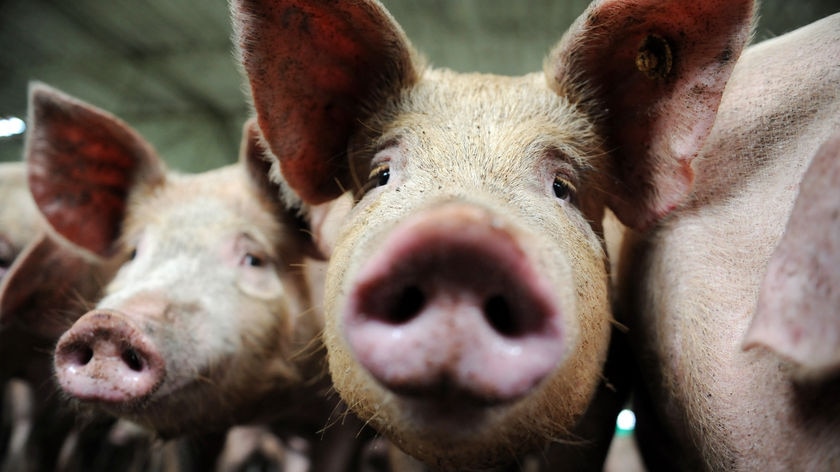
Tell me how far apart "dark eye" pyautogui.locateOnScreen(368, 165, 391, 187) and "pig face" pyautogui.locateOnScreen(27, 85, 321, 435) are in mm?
534

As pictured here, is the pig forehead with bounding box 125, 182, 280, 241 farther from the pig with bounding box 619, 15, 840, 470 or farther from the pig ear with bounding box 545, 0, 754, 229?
the pig with bounding box 619, 15, 840, 470

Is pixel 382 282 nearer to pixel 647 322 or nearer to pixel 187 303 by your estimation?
pixel 647 322

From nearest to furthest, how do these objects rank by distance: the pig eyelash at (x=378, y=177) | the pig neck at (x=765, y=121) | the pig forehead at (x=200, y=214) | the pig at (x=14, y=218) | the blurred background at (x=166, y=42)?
the pig neck at (x=765, y=121) < the pig eyelash at (x=378, y=177) < the pig forehead at (x=200, y=214) < the pig at (x=14, y=218) < the blurred background at (x=166, y=42)

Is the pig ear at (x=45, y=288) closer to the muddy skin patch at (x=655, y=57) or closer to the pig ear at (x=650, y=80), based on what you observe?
the pig ear at (x=650, y=80)

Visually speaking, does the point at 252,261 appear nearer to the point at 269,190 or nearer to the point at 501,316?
the point at 269,190

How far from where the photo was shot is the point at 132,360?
57.6 inches

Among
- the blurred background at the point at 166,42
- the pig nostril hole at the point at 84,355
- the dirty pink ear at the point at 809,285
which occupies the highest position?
the dirty pink ear at the point at 809,285

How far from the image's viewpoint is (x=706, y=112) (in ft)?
4.13

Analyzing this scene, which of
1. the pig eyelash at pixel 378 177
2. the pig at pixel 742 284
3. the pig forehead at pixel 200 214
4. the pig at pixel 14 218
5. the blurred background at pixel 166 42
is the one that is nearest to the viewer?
the pig at pixel 742 284

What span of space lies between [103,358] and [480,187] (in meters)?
1.07

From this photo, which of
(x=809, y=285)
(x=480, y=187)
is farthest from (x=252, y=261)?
(x=809, y=285)

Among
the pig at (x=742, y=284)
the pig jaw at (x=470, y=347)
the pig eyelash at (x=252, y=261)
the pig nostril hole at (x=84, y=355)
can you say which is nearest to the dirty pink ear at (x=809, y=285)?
the pig at (x=742, y=284)

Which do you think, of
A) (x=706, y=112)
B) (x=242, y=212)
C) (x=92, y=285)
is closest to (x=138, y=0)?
(x=92, y=285)

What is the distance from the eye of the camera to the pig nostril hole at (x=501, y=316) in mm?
815
